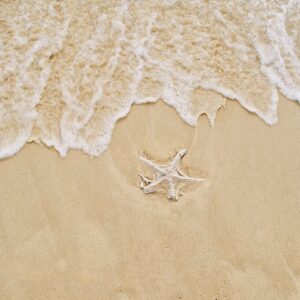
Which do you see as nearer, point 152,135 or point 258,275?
point 258,275

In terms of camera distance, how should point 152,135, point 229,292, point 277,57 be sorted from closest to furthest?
1. point 229,292
2. point 152,135
3. point 277,57

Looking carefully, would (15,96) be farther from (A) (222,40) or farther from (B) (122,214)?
(A) (222,40)

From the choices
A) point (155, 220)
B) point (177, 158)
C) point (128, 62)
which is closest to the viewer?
point (155, 220)

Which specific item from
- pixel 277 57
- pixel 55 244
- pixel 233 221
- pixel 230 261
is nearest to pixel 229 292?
pixel 230 261

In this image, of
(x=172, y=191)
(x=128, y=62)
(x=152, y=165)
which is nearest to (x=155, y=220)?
(x=172, y=191)

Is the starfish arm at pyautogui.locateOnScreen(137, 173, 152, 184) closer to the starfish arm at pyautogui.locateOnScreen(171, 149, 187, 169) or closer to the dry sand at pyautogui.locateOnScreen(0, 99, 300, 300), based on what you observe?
the dry sand at pyautogui.locateOnScreen(0, 99, 300, 300)

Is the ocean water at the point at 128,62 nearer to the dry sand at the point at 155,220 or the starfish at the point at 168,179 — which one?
the dry sand at the point at 155,220

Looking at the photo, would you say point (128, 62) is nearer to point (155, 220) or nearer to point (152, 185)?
point (152, 185)
